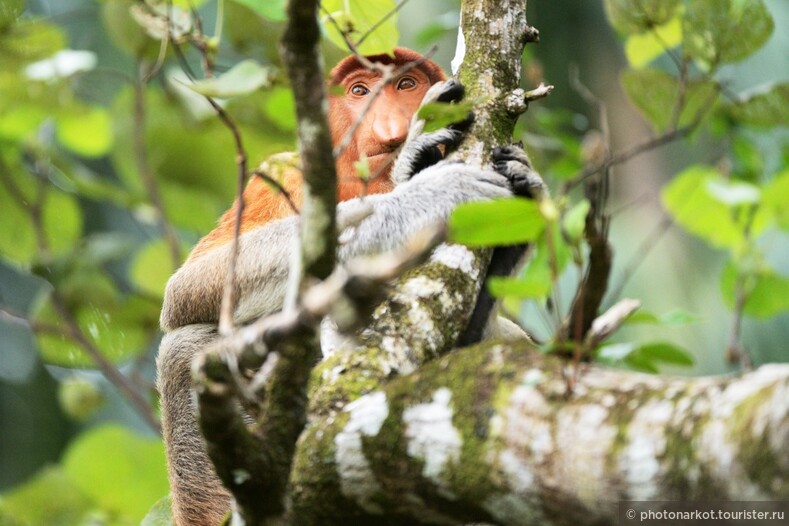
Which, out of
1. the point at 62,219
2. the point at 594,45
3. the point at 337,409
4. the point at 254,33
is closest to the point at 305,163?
the point at 337,409

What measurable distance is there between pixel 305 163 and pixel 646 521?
88 centimetres

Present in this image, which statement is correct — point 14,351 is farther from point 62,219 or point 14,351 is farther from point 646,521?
point 646,521

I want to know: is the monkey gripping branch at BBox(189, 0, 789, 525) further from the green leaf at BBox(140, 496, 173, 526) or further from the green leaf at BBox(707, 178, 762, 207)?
the green leaf at BBox(707, 178, 762, 207)

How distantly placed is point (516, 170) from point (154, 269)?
131 inches

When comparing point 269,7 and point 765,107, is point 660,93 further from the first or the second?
point 269,7

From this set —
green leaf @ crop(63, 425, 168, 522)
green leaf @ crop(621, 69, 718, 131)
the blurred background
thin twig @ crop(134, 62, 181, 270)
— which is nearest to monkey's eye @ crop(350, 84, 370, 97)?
the blurred background

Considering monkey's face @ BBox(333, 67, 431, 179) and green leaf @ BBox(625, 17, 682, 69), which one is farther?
green leaf @ BBox(625, 17, 682, 69)

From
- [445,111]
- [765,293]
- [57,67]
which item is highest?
[445,111]

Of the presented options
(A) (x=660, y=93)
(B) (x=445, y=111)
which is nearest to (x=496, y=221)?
(B) (x=445, y=111)

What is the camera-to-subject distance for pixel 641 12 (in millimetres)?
4191

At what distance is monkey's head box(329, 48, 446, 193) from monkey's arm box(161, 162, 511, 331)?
0.36 m

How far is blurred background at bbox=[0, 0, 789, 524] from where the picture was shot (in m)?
5.10

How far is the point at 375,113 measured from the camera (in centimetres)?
382

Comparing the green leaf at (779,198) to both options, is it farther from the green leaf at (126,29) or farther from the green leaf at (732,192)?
the green leaf at (126,29)
